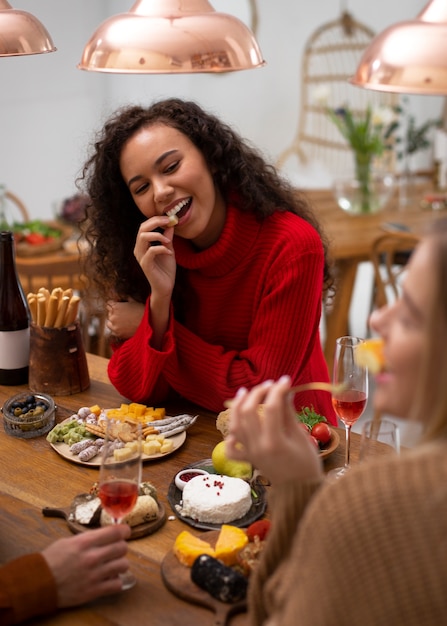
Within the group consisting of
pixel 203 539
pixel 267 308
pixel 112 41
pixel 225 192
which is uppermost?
pixel 112 41

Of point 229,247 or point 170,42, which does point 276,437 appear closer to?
point 170,42

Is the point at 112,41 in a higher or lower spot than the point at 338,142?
higher

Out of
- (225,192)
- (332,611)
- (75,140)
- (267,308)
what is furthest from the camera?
(75,140)

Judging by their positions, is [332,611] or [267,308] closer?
[332,611]

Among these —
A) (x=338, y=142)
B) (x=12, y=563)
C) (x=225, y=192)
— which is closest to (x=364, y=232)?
(x=225, y=192)

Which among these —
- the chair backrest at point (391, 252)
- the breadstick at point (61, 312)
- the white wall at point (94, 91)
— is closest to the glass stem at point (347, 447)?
the breadstick at point (61, 312)

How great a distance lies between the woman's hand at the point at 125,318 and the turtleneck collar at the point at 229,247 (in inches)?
7.2

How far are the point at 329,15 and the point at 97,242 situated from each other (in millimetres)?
4792

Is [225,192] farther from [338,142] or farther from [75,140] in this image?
[338,142]

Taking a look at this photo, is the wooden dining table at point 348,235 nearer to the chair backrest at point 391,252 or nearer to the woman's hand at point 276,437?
the chair backrest at point 391,252

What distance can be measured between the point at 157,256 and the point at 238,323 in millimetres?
279

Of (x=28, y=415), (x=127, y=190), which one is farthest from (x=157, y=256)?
(x=28, y=415)

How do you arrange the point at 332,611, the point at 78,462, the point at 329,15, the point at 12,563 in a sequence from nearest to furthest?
A: the point at 332,611 < the point at 12,563 < the point at 78,462 < the point at 329,15

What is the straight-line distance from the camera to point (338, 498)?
1043 millimetres
